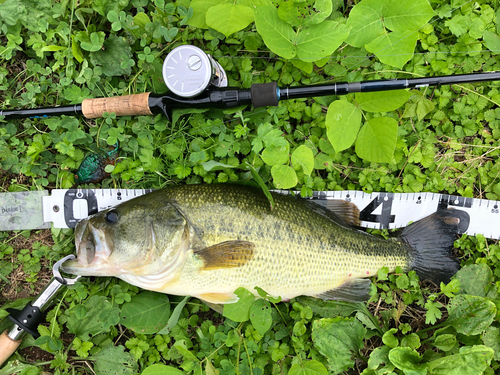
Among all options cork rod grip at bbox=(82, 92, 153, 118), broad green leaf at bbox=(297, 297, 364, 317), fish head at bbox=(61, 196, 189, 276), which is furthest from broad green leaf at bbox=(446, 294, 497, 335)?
cork rod grip at bbox=(82, 92, 153, 118)

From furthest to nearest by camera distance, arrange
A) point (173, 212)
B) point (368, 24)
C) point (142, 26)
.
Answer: point (142, 26), point (368, 24), point (173, 212)

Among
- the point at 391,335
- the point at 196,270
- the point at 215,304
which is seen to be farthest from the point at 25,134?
the point at 391,335

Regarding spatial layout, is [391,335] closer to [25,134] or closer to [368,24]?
[368,24]

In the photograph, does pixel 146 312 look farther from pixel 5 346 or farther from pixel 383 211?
pixel 383 211

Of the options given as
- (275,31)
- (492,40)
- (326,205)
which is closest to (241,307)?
(326,205)

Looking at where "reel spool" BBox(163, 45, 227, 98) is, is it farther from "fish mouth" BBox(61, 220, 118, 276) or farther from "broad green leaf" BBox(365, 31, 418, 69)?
"broad green leaf" BBox(365, 31, 418, 69)

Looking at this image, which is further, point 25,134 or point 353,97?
point 25,134
